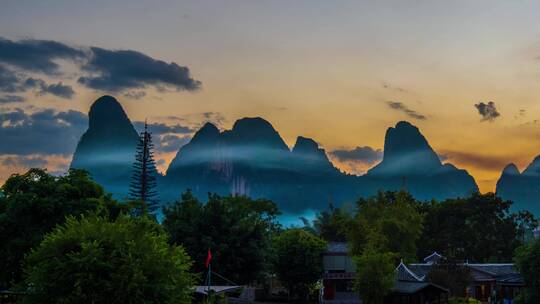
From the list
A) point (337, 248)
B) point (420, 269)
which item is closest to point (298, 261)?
point (337, 248)

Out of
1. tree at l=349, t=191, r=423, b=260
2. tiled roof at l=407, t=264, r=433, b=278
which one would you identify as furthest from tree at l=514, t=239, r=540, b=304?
tree at l=349, t=191, r=423, b=260

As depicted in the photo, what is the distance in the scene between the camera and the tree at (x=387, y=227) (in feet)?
240

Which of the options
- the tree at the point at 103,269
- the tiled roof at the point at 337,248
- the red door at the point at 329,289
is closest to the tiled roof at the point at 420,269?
the tiled roof at the point at 337,248

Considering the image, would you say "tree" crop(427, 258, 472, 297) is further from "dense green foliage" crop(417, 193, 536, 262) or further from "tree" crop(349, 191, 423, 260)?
"dense green foliage" crop(417, 193, 536, 262)

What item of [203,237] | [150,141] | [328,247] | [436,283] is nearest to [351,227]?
[328,247]

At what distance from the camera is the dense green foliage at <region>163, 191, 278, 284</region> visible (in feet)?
176

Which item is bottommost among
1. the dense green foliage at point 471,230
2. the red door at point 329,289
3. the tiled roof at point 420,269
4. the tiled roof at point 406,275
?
the red door at point 329,289

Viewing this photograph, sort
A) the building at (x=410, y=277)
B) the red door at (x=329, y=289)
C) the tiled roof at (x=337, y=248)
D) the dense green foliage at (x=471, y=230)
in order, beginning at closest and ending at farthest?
the building at (x=410, y=277) → the red door at (x=329, y=289) → the tiled roof at (x=337, y=248) → the dense green foliage at (x=471, y=230)

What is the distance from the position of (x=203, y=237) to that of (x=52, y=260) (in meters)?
33.1

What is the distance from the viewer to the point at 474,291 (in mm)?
66000

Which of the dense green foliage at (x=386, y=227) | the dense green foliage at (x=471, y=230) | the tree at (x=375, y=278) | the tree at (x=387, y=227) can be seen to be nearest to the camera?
the tree at (x=375, y=278)

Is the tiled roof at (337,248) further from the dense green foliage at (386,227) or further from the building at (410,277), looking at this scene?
the dense green foliage at (386,227)

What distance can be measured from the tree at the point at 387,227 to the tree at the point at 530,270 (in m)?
24.7

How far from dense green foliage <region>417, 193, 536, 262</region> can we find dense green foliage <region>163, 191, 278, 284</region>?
4038 centimetres
